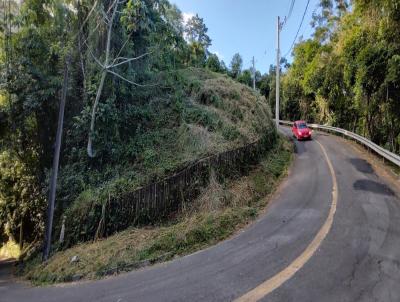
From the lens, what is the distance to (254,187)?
10.9 meters

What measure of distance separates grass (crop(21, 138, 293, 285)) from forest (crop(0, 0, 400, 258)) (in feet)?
5.29

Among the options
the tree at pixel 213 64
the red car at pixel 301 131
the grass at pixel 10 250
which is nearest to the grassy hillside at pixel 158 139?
the grass at pixel 10 250

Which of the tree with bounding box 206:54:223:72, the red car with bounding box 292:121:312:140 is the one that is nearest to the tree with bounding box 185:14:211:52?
the tree with bounding box 206:54:223:72

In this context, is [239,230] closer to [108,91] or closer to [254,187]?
[254,187]

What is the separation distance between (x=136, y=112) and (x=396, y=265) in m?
10.8

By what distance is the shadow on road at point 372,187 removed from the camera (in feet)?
32.9

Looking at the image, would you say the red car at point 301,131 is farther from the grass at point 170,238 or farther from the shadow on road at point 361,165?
the grass at point 170,238

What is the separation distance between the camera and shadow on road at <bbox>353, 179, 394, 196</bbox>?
10.0 meters

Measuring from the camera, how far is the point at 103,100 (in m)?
12.7

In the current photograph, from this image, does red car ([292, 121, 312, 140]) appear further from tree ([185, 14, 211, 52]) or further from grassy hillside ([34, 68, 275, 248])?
tree ([185, 14, 211, 52])

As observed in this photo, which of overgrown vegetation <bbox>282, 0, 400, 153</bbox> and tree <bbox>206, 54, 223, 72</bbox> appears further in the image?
tree <bbox>206, 54, 223, 72</bbox>

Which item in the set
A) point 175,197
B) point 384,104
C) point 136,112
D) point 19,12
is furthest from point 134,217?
point 384,104

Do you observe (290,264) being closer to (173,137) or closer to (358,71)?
(173,137)

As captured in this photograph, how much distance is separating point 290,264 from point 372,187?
6.78 metres
